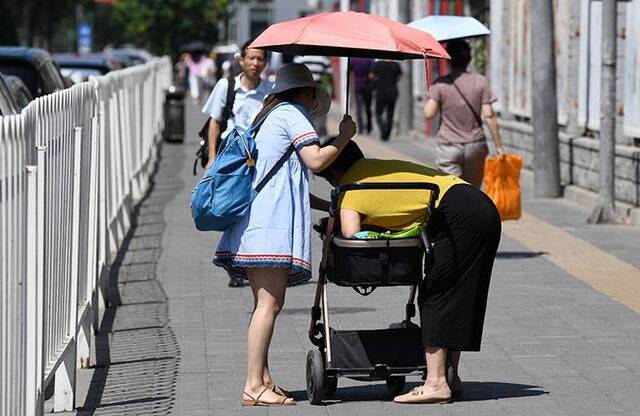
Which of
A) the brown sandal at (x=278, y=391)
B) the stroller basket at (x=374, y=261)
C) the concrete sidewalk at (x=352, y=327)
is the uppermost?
the stroller basket at (x=374, y=261)

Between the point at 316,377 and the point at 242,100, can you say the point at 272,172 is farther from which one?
the point at 242,100

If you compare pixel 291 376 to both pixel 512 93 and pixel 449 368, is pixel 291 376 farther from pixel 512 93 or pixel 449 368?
pixel 512 93

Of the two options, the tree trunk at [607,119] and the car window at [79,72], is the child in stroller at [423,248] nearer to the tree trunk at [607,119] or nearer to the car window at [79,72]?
the tree trunk at [607,119]

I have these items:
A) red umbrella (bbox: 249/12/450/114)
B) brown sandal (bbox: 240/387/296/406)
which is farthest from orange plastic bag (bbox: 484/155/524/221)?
brown sandal (bbox: 240/387/296/406)

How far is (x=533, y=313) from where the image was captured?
10523 mm

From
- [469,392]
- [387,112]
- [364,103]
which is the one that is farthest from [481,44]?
[469,392]

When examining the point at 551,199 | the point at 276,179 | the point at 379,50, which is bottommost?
the point at 551,199

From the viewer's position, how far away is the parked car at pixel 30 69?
15.8 m

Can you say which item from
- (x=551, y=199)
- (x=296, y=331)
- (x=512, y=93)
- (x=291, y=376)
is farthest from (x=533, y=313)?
(x=512, y=93)

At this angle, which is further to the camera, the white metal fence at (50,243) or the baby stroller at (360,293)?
the baby stroller at (360,293)

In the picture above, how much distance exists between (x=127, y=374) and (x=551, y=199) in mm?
10959

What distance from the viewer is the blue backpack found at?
7.43 metres

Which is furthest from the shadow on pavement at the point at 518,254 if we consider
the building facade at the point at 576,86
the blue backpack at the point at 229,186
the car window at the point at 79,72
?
the car window at the point at 79,72

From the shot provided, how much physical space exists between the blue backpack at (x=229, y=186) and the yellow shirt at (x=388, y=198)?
34 cm
